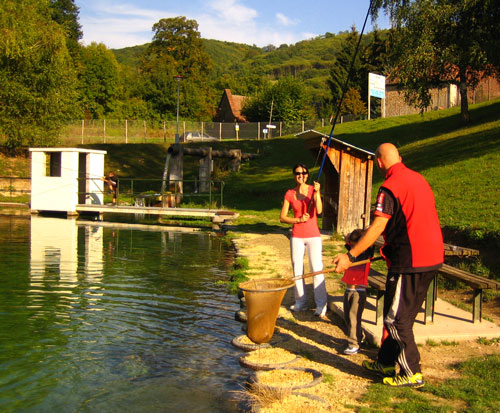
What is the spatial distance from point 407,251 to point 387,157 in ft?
3.20

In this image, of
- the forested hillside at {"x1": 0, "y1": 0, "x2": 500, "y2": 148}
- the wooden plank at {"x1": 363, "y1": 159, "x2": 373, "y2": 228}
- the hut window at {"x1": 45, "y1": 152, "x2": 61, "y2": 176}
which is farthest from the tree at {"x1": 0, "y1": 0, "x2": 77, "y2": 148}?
the wooden plank at {"x1": 363, "y1": 159, "x2": 373, "y2": 228}

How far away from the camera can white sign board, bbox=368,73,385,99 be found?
40781 millimetres

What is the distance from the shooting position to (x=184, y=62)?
3686 inches

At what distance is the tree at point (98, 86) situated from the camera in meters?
71.4

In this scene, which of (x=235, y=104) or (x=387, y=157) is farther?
(x=235, y=104)

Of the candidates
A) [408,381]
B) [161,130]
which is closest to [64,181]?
[408,381]

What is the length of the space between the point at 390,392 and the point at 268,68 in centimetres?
17838

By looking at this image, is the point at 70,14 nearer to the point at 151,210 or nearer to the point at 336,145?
the point at 151,210

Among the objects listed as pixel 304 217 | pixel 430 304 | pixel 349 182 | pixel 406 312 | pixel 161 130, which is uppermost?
pixel 161 130

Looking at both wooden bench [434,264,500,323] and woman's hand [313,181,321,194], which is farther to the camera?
woman's hand [313,181,321,194]

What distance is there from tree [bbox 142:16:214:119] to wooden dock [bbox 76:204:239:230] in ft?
170

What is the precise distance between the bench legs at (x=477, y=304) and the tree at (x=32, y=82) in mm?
34211

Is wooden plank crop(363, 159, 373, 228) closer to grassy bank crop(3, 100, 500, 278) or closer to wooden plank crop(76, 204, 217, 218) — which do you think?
grassy bank crop(3, 100, 500, 278)

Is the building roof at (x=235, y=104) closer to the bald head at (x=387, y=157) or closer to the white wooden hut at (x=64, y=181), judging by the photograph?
the white wooden hut at (x=64, y=181)
